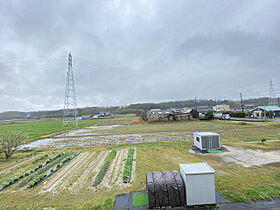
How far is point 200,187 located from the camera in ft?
17.5

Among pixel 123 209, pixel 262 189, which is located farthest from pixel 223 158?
pixel 123 209

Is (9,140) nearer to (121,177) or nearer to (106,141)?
(106,141)

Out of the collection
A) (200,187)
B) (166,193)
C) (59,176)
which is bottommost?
(59,176)

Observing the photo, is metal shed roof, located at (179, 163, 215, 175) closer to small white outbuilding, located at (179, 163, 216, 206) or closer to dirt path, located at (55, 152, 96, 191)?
small white outbuilding, located at (179, 163, 216, 206)

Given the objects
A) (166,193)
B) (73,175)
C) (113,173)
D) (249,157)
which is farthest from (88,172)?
(249,157)

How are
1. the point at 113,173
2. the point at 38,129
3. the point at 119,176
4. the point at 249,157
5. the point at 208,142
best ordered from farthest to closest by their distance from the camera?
the point at 38,129 < the point at 208,142 < the point at 249,157 < the point at 113,173 < the point at 119,176

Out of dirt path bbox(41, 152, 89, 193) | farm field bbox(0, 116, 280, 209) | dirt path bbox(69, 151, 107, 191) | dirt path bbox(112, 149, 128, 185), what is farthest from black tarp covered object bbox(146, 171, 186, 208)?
dirt path bbox(41, 152, 89, 193)

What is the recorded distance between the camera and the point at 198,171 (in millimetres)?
5422

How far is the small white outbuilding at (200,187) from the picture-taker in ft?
17.4

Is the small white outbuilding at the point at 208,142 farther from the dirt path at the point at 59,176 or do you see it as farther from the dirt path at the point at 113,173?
the dirt path at the point at 59,176

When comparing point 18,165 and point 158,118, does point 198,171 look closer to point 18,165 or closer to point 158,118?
point 18,165

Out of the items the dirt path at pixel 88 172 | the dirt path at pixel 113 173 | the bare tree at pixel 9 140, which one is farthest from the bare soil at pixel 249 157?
the bare tree at pixel 9 140

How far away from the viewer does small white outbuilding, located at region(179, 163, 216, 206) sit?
529 cm

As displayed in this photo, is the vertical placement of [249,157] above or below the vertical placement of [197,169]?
below
